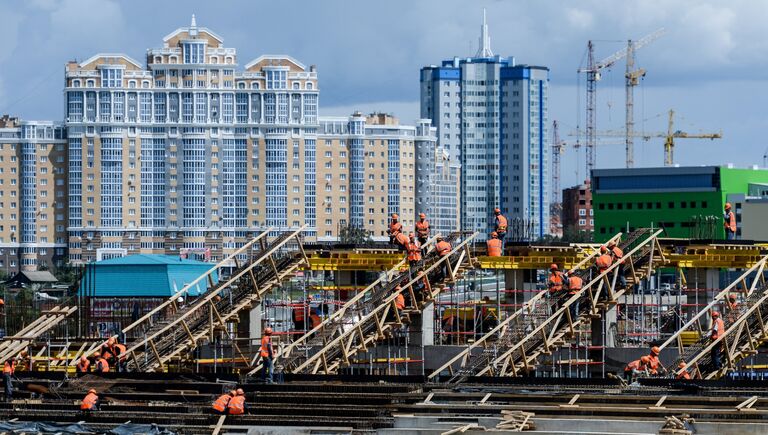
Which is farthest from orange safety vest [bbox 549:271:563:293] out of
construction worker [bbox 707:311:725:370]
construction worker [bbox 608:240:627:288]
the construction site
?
construction worker [bbox 707:311:725:370]

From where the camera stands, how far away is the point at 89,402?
52.8m

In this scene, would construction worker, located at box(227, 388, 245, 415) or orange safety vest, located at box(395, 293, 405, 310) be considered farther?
orange safety vest, located at box(395, 293, 405, 310)

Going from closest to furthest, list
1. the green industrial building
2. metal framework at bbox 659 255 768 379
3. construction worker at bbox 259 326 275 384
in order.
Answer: construction worker at bbox 259 326 275 384 < metal framework at bbox 659 255 768 379 < the green industrial building

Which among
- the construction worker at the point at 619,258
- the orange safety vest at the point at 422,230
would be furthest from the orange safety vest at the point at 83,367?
the construction worker at the point at 619,258

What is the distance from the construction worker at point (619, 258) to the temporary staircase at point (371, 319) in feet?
18.7

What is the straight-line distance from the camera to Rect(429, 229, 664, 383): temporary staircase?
63188 mm

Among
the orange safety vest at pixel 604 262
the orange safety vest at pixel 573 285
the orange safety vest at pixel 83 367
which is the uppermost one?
the orange safety vest at pixel 604 262

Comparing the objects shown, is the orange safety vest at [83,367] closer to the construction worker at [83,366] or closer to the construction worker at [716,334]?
the construction worker at [83,366]

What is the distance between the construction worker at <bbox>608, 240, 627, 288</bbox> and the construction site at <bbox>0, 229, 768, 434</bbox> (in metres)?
0.28

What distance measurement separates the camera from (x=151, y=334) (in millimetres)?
67062

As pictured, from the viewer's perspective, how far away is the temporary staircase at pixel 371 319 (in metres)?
64.4

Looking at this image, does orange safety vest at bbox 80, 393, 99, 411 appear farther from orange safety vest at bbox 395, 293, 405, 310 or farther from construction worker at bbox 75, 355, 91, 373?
orange safety vest at bbox 395, 293, 405, 310

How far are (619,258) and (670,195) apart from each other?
5180 inches

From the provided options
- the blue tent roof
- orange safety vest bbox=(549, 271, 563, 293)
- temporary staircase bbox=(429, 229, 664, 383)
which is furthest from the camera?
the blue tent roof
